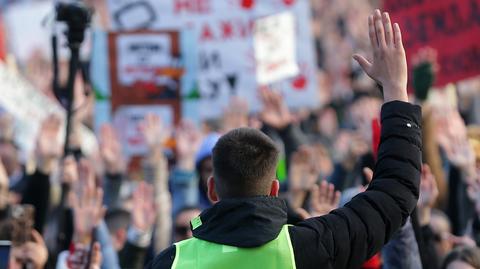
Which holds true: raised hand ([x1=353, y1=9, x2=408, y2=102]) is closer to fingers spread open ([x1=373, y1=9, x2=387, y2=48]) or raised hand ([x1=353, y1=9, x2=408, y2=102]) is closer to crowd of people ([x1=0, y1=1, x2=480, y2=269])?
fingers spread open ([x1=373, y1=9, x2=387, y2=48])

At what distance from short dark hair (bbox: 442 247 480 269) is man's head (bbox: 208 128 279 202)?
1789mm

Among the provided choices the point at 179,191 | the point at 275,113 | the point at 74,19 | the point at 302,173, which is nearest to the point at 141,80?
the point at 275,113

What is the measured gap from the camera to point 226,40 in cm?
957

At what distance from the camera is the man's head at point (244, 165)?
3039 millimetres

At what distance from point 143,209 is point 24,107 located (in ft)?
11.5

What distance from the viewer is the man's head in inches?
120

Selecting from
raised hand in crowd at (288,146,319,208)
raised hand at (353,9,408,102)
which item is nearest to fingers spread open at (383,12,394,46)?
raised hand at (353,9,408,102)

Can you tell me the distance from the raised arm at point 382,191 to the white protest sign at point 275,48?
5.97m

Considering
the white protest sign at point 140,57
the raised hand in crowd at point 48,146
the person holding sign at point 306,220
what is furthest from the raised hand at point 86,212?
the white protest sign at point 140,57

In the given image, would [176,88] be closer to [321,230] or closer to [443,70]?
[443,70]

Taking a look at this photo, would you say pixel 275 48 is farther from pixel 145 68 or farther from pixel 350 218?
pixel 350 218

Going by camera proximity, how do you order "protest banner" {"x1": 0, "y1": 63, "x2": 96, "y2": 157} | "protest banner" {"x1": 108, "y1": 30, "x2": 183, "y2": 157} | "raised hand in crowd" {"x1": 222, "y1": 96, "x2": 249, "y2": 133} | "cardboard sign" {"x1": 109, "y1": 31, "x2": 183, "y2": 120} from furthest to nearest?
1. "protest banner" {"x1": 0, "y1": 63, "x2": 96, "y2": 157}
2. "cardboard sign" {"x1": 109, "y1": 31, "x2": 183, "y2": 120}
3. "protest banner" {"x1": 108, "y1": 30, "x2": 183, "y2": 157}
4. "raised hand in crowd" {"x1": 222, "y1": 96, "x2": 249, "y2": 133}

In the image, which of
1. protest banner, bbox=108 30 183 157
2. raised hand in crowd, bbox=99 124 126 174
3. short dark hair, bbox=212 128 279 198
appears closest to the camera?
short dark hair, bbox=212 128 279 198

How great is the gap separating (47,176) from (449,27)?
3.71 m
